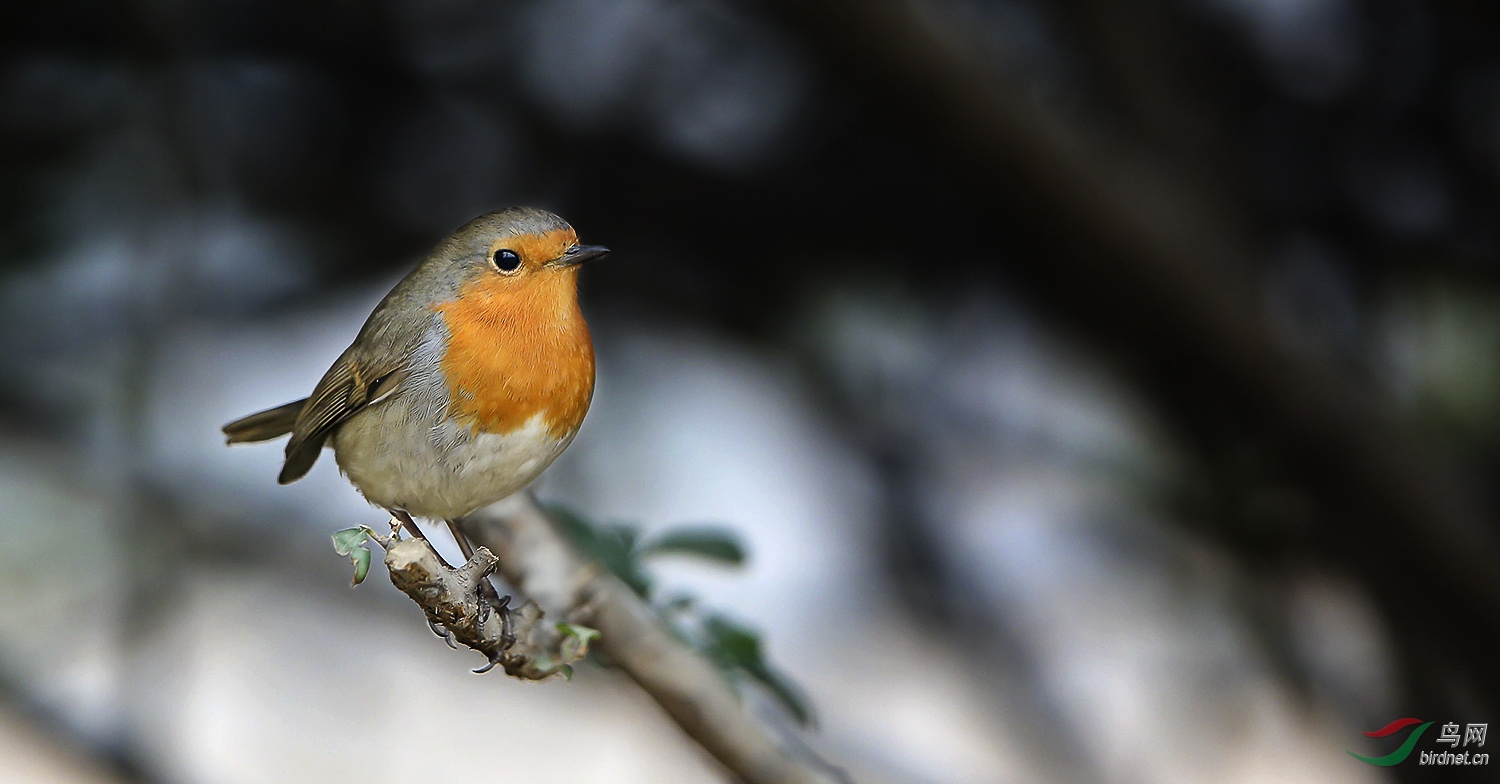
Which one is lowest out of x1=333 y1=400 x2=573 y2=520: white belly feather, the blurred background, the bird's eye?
x1=333 y1=400 x2=573 y2=520: white belly feather

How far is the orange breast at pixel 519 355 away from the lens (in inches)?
42.5

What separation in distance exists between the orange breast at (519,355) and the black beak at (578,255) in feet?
0.06

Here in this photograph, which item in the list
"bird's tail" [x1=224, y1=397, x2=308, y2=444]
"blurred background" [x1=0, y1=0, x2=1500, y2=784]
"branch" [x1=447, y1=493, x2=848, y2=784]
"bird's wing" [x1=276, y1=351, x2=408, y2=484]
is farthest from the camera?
"blurred background" [x1=0, y1=0, x2=1500, y2=784]

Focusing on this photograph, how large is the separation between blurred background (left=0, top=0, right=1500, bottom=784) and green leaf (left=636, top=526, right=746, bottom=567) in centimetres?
95

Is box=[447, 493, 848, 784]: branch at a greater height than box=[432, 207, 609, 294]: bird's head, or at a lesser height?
lesser

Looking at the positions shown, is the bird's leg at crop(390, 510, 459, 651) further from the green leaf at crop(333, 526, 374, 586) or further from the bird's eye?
the bird's eye

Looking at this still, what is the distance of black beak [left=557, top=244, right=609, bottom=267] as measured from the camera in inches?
42.0

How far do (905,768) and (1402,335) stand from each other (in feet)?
5.57

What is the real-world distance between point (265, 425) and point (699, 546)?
52cm

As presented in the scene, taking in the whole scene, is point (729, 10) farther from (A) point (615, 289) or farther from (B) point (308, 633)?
Answer: (B) point (308, 633)

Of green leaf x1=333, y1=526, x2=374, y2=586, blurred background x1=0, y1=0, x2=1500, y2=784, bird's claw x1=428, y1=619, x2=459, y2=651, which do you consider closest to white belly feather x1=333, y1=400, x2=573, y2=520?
bird's claw x1=428, y1=619, x2=459, y2=651

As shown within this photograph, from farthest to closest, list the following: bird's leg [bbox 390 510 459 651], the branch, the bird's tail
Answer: the bird's tail → the branch → bird's leg [bbox 390 510 459 651]

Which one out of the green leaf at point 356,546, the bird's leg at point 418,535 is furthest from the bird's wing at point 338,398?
the green leaf at point 356,546

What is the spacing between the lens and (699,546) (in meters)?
1.41
